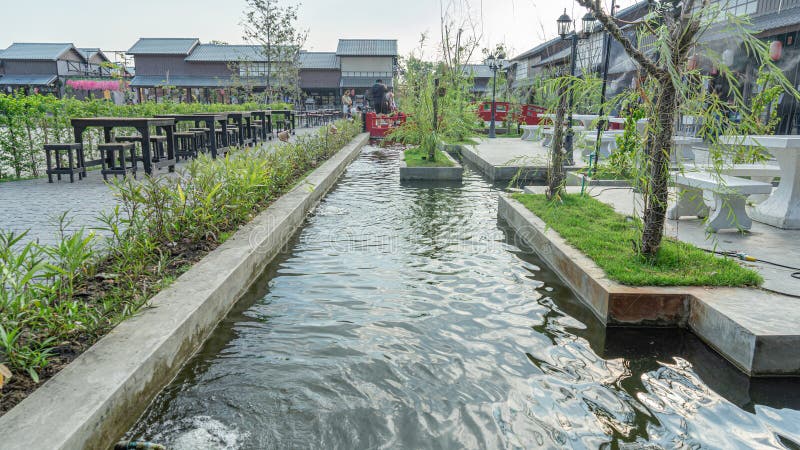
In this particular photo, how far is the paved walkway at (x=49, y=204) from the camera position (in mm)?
5164

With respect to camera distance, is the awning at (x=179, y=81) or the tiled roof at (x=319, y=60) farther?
the tiled roof at (x=319, y=60)

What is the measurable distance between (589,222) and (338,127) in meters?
11.2

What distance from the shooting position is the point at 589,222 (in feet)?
19.0

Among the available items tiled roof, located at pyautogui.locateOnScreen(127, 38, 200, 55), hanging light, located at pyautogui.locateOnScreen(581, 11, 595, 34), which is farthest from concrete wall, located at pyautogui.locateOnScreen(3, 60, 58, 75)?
hanging light, located at pyautogui.locateOnScreen(581, 11, 595, 34)

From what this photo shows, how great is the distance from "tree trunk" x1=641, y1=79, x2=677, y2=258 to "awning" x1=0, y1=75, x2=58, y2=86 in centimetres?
4906

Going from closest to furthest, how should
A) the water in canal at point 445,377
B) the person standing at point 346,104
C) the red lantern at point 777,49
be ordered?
the water in canal at point 445,377 → the red lantern at point 777,49 → the person standing at point 346,104

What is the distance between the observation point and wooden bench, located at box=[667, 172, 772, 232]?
203 inches

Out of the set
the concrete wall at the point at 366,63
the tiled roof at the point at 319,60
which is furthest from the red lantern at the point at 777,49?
the tiled roof at the point at 319,60

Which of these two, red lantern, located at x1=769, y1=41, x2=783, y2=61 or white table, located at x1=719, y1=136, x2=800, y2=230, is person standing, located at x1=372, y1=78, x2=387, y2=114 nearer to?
red lantern, located at x1=769, y1=41, x2=783, y2=61

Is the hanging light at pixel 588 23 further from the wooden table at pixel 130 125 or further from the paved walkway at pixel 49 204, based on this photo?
the paved walkway at pixel 49 204

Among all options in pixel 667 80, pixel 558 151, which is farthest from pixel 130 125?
pixel 667 80

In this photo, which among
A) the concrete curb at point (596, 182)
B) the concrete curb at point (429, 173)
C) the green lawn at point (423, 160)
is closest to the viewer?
the concrete curb at point (596, 182)

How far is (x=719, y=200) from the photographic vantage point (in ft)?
18.1

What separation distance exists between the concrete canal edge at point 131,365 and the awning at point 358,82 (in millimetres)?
37552
